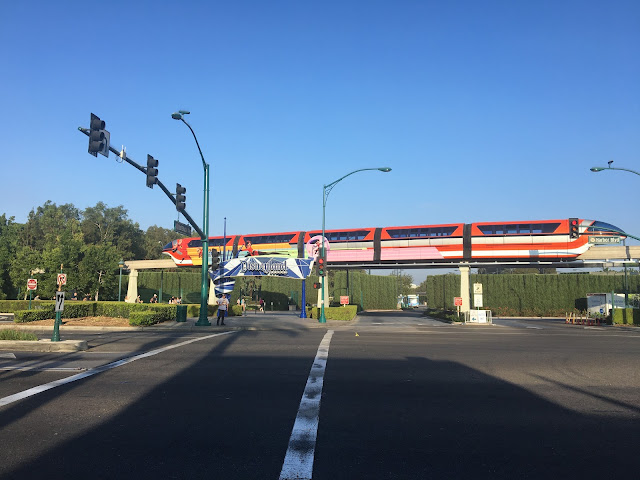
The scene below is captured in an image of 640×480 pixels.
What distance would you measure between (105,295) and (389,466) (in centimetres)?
4486

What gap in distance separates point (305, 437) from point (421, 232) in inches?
1421

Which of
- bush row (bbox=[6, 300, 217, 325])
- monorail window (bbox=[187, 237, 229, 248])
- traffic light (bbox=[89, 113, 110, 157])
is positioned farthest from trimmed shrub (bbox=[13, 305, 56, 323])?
monorail window (bbox=[187, 237, 229, 248])

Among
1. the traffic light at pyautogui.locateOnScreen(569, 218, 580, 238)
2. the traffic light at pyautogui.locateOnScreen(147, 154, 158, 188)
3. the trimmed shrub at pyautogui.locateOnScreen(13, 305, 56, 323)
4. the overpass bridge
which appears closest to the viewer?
the traffic light at pyautogui.locateOnScreen(147, 154, 158, 188)

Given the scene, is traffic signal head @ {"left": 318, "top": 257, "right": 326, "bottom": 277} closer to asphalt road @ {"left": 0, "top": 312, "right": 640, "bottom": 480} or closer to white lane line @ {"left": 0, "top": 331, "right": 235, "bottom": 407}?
white lane line @ {"left": 0, "top": 331, "right": 235, "bottom": 407}

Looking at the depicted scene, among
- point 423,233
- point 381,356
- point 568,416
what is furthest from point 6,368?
point 423,233

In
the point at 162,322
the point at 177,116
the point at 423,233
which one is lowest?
the point at 162,322

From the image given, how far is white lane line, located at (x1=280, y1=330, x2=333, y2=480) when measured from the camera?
4398 millimetres

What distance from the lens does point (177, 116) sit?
2155 centimetres

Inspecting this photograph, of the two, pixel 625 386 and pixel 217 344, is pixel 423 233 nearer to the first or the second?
pixel 217 344

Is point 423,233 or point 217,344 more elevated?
point 423,233

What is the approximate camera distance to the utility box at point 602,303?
38000 mm

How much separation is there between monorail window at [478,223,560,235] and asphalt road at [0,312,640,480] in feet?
92.1

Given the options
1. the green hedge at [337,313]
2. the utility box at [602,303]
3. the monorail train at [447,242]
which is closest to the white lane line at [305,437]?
the green hedge at [337,313]

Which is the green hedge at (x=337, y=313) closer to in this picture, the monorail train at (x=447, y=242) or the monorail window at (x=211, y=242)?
the monorail train at (x=447, y=242)
